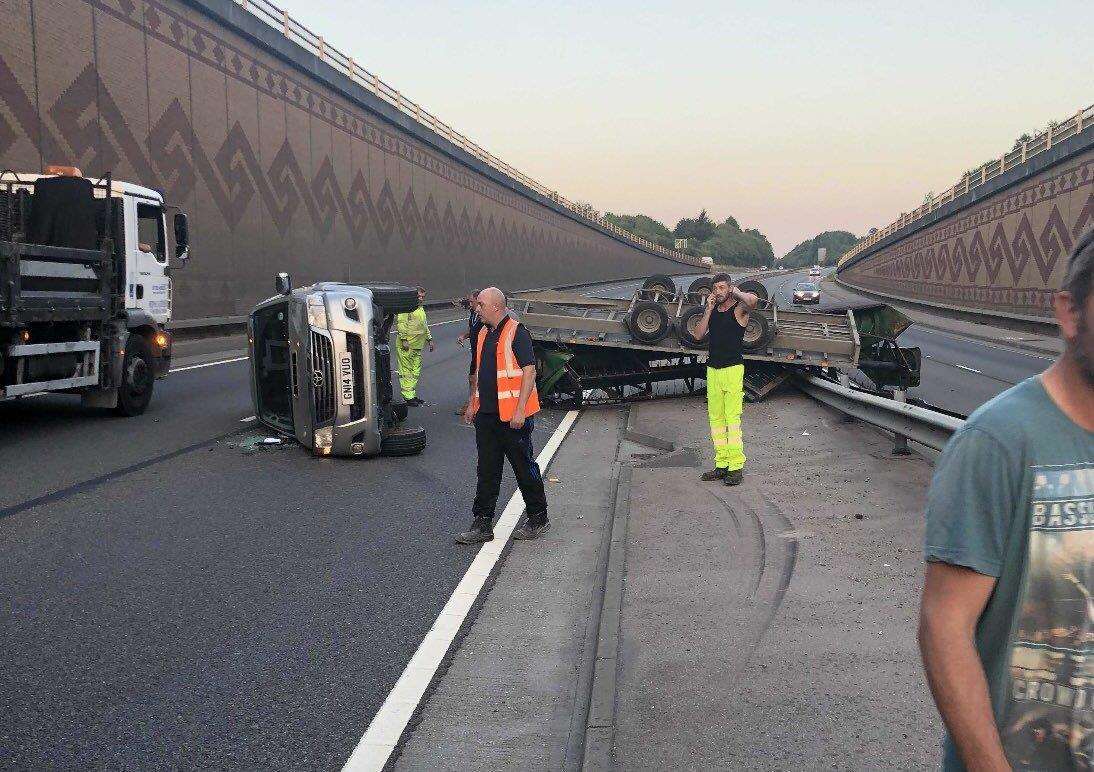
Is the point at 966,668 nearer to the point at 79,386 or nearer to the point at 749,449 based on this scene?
the point at 749,449

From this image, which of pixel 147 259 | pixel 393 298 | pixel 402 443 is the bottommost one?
pixel 402 443

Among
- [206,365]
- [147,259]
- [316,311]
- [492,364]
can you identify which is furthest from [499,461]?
[206,365]

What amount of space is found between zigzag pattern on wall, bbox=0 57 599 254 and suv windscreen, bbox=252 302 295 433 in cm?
1152

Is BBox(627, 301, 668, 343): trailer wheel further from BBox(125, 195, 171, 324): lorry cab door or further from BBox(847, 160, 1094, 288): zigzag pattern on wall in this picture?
BBox(847, 160, 1094, 288): zigzag pattern on wall

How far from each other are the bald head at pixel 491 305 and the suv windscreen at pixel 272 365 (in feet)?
15.4

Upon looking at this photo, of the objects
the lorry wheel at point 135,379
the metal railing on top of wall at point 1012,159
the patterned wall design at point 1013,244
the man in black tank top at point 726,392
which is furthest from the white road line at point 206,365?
the metal railing on top of wall at point 1012,159

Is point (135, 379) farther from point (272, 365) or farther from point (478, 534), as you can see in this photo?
point (478, 534)

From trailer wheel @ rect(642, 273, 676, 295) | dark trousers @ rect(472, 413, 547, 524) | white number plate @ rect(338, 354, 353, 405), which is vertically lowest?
dark trousers @ rect(472, 413, 547, 524)

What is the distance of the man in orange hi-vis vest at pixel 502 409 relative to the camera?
7.02m

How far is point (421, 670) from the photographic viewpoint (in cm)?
455

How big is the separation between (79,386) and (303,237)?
81.3 feet

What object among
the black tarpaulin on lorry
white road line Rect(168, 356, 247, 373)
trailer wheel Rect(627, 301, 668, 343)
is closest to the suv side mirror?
the black tarpaulin on lorry

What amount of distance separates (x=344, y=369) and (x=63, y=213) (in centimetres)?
501

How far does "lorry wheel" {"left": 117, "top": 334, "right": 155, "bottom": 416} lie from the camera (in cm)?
1202
